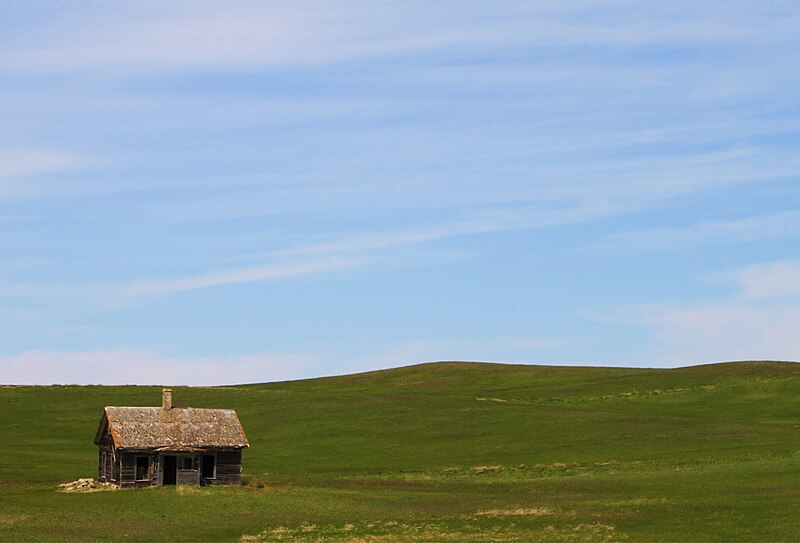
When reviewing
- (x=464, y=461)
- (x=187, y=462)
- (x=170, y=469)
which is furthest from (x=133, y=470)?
(x=464, y=461)

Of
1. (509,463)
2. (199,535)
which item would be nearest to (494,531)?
(199,535)

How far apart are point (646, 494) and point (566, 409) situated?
137 feet

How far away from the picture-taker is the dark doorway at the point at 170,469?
2633 inches

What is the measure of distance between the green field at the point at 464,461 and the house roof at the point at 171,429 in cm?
321

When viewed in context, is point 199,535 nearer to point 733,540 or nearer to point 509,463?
point 733,540

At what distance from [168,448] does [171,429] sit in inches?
66.4

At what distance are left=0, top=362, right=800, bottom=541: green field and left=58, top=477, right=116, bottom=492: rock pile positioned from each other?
1.32 meters

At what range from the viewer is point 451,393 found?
118m

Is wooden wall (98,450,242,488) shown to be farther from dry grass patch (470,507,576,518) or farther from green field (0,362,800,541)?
dry grass patch (470,507,576,518)

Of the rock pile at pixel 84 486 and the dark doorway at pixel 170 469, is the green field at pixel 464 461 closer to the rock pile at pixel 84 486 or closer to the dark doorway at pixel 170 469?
the rock pile at pixel 84 486

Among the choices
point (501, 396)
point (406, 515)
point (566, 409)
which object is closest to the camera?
point (406, 515)

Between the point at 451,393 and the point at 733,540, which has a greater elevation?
the point at 451,393

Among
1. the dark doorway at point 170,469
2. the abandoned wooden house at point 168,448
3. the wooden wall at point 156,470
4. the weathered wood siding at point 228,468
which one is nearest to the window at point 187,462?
the abandoned wooden house at point 168,448

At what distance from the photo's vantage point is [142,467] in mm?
66562
